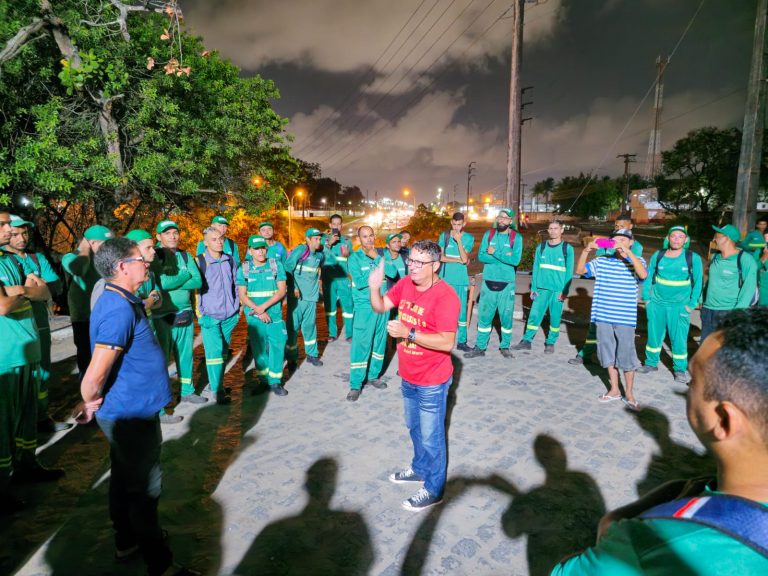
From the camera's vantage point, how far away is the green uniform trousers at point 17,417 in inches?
135

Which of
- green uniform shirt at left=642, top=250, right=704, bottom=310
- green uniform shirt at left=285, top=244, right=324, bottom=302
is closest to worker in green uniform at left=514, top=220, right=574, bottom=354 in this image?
green uniform shirt at left=642, top=250, right=704, bottom=310

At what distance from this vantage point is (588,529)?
3.23 metres

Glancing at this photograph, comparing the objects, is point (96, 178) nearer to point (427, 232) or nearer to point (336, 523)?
point (336, 523)

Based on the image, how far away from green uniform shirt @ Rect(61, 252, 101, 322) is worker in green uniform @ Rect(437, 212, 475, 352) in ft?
16.3

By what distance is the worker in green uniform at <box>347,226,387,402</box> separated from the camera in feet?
18.7

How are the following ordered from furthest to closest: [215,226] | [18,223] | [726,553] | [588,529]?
[215,226]
[18,223]
[588,529]
[726,553]

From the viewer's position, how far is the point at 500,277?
24.1ft

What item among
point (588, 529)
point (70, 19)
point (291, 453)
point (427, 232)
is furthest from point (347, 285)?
point (427, 232)

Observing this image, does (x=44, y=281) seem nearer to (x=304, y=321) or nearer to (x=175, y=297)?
(x=175, y=297)

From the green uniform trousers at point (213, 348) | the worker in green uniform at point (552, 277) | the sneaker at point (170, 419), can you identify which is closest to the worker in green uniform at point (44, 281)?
the sneaker at point (170, 419)

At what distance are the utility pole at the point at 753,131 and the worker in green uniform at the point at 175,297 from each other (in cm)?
1175

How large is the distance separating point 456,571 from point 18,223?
513cm

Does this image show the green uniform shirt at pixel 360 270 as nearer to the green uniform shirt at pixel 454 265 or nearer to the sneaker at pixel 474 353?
the green uniform shirt at pixel 454 265

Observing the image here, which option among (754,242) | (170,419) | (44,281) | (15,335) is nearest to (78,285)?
(44,281)
